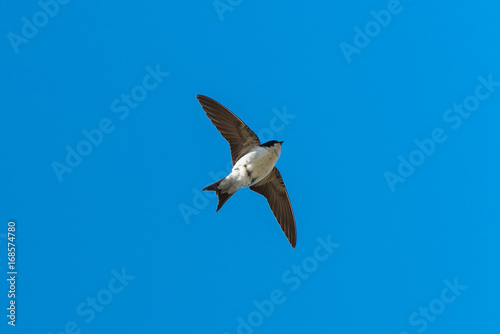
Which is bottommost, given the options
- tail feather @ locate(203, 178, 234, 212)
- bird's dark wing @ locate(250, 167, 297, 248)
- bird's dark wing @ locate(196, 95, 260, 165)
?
bird's dark wing @ locate(250, 167, 297, 248)

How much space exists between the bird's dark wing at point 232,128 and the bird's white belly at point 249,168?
1.02ft

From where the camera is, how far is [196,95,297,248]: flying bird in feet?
44.2

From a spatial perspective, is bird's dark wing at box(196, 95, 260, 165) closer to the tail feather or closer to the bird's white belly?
the bird's white belly

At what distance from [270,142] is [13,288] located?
562cm

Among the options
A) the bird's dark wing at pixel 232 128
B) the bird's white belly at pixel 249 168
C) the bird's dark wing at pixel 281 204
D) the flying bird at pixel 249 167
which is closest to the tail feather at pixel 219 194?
the flying bird at pixel 249 167

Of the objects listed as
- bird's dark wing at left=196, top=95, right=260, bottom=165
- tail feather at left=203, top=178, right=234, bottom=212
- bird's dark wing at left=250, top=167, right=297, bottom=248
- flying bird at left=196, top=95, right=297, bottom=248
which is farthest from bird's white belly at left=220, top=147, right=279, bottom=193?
bird's dark wing at left=250, top=167, right=297, bottom=248

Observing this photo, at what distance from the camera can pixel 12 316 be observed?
1401 centimetres

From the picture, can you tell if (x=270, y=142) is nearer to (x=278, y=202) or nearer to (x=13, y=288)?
(x=278, y=202)

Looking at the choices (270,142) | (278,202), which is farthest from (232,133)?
(278,202)

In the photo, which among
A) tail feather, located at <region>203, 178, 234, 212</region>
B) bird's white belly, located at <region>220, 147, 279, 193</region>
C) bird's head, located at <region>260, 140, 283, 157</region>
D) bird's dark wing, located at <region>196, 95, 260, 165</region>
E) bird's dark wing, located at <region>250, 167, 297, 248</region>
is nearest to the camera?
tail feather, located at <region>203, 178, 234, 212</region>

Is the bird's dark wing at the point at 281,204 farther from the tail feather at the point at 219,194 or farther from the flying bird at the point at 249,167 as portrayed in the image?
the tail feather at the point at 219,194

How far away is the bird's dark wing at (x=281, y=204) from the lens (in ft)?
48.2

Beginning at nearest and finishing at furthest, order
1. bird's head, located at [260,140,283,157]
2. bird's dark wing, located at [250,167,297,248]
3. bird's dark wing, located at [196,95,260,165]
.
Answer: bird's head, located at [260,140,283,157], bird's dark wing, located at [196,95,260,165], bird's dark wing, located at [250,167,297,248]

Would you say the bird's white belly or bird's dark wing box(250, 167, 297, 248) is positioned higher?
the bird's white belly
